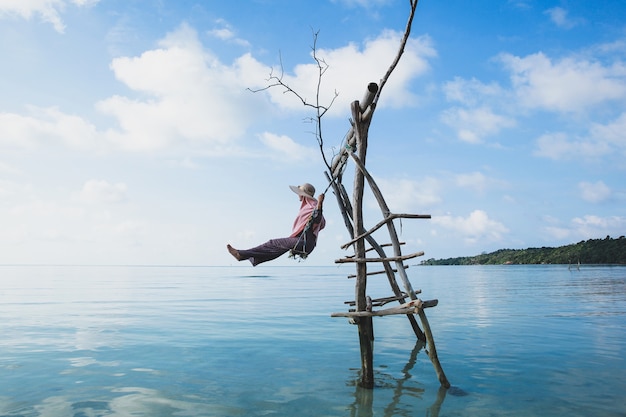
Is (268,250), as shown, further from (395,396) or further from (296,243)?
(395,396)

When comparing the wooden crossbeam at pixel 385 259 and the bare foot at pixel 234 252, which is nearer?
the wooden crossbeam at pixel 385 259

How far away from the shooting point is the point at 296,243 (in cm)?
707

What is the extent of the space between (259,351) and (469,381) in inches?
188

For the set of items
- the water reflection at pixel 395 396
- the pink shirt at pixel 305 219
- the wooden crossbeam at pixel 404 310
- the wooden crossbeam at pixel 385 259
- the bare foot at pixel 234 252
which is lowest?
the water reflection at pixel 395 396

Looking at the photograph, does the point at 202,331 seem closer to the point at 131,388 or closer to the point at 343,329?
the point at 343,329

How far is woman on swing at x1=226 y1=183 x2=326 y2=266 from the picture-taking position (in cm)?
699

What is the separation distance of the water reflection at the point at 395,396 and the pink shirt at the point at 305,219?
254 centimetres

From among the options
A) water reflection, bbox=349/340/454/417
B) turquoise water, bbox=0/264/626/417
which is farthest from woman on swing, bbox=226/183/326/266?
water reflection, bbox=349/340/454/417

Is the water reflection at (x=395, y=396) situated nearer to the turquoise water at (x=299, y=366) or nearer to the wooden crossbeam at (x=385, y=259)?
the turquoise water at (x=299, y=366)

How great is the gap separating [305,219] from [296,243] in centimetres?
47

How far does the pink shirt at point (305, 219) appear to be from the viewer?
7266mm

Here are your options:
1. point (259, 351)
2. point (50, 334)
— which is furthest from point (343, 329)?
point (50, 334)

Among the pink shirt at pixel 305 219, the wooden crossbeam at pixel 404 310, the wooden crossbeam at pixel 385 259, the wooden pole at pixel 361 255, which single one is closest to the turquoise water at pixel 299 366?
the wooden pole at pixel 361 255

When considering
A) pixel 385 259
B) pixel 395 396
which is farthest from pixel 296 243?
pixel 395 396
